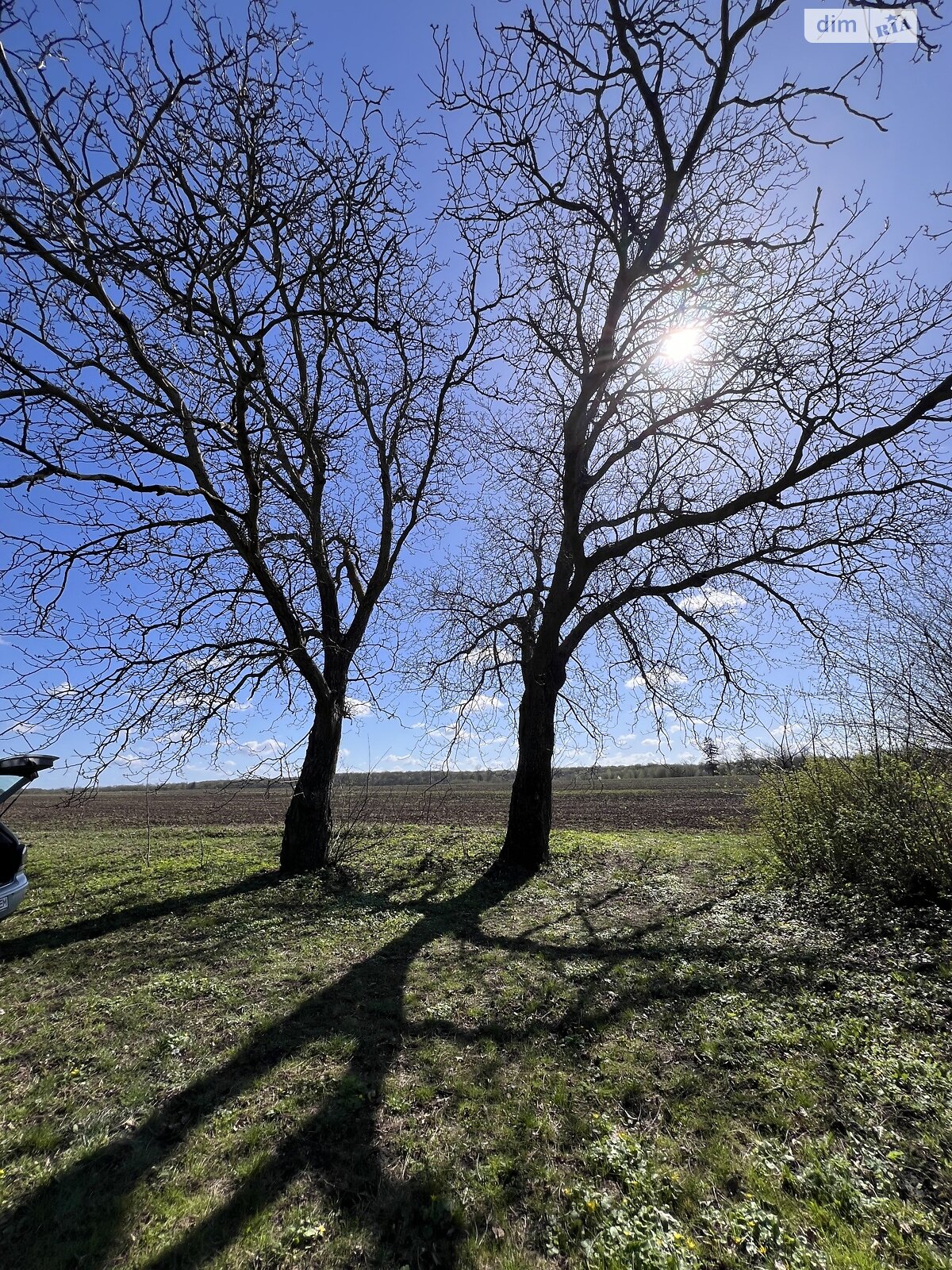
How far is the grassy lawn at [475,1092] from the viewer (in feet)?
8.52

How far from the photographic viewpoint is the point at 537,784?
10508mm

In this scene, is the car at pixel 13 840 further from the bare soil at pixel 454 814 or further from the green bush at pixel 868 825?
the green bush at pixel 868 825

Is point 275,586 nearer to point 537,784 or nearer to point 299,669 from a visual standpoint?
point 299,669

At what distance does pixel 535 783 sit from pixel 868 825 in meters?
5.00

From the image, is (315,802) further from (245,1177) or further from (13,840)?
(245,1177)

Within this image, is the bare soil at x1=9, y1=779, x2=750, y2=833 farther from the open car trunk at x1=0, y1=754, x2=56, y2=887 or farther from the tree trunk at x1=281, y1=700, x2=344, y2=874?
the open car trunk at x1=0, y1=754, x2=56, y2=887

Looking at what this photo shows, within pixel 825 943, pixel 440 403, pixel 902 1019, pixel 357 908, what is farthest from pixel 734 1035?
pixel 440 403

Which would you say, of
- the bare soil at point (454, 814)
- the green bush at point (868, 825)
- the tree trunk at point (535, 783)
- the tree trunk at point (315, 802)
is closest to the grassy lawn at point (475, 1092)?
the green bush at point (868, 825)

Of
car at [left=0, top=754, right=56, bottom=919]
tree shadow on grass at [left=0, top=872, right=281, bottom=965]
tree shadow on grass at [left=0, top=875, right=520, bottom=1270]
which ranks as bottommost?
tree shadow on grass at [left=0, top=875, right=520, bottom=1270]

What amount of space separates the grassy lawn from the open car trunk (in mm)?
1108

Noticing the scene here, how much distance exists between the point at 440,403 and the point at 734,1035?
1000 centimetres

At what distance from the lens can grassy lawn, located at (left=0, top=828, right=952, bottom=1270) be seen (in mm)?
2596

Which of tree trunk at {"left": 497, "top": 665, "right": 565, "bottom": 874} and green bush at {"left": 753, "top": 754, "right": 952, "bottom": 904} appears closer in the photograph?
green bush at {"left": 753, "top": 754, "right": 952, "bottom": 904}

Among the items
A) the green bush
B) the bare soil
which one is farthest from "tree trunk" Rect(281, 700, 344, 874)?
the green bush
